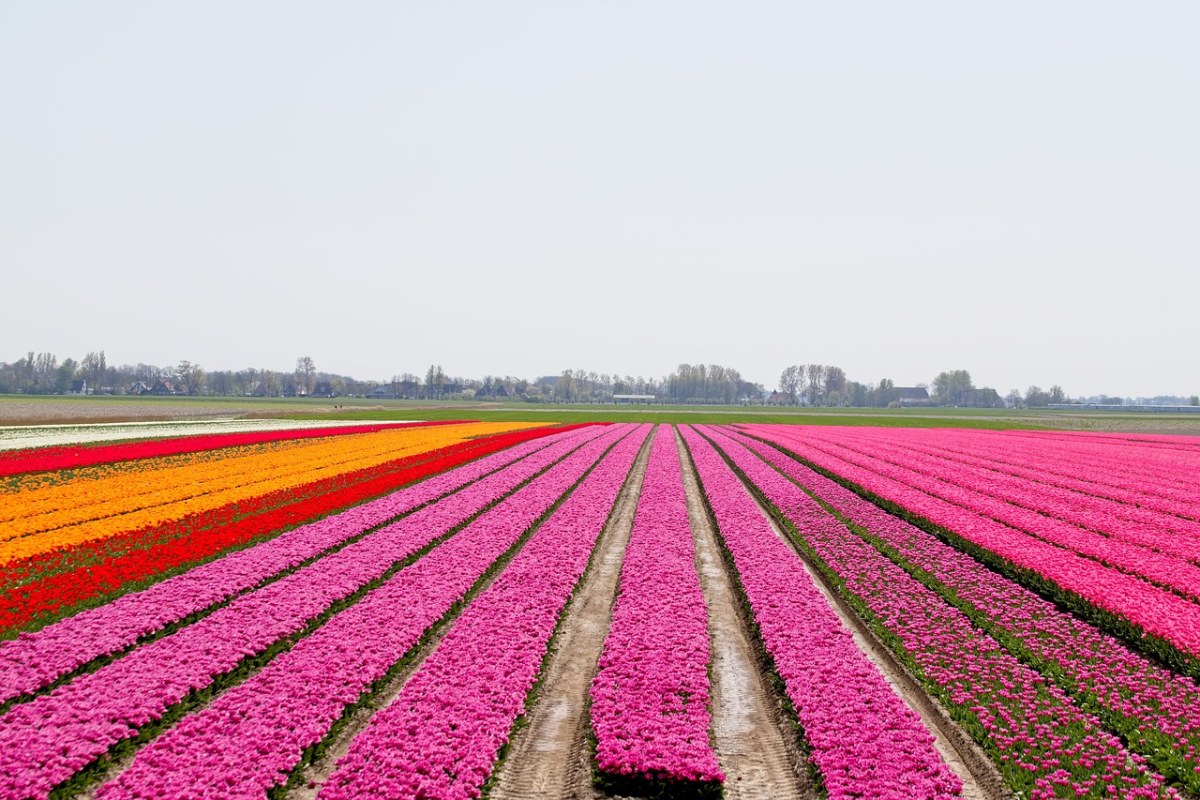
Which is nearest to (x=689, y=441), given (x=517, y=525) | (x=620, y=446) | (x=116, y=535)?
(x=620, y=446)

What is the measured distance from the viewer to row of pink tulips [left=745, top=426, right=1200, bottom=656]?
1045cm

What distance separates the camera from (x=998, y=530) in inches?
678

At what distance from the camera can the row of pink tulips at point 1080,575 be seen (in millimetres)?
10445

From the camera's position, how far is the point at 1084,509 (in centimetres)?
2062

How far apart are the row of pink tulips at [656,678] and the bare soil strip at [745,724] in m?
0.24

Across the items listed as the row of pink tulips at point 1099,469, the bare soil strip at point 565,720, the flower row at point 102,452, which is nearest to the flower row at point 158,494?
the flower row at point 102,452

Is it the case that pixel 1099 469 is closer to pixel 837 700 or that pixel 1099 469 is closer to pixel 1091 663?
pixel 1091 663

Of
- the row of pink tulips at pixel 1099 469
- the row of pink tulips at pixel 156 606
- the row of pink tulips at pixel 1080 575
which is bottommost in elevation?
the row of pink tulips at pixel 156 606

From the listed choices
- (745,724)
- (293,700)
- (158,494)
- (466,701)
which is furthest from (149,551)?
(745,724)

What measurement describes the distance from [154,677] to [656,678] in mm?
6340

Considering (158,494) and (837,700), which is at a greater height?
(158,494)

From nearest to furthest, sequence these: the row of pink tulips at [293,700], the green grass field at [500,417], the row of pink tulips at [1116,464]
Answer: the row of pink tulips at [293,700]
the row of pink tulips at [1116,464]
the green grass field at [500,417]

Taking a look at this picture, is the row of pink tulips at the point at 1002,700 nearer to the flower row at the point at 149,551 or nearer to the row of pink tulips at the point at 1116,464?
the flower row at the point at 149,551

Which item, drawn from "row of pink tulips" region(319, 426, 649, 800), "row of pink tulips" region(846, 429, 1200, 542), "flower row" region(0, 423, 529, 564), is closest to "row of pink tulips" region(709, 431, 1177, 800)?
"row of pink tulips" region(319, 426, 649, 800)
